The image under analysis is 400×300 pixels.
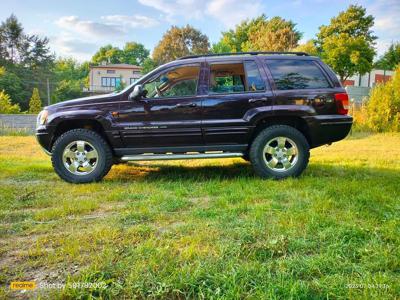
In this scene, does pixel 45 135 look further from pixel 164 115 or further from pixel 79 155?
pixel 164 115

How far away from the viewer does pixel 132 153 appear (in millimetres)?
5180

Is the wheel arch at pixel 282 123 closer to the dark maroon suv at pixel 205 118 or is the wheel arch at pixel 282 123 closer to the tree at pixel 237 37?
the dark maroon suv at pixel 205 118

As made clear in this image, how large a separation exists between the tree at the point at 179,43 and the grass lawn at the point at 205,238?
41926 millimetres

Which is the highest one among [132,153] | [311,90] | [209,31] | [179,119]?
Result: [209,31]

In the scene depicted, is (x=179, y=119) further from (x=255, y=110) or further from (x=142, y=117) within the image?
(x=255, y=110)

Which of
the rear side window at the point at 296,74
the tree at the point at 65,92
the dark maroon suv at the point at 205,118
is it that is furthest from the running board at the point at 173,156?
the tree at the point at 65,92

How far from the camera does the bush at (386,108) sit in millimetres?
12469

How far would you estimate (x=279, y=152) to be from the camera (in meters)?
5.18

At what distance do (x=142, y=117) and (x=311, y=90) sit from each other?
261 centimetres

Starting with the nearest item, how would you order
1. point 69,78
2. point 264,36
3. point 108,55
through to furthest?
point 264,36 < point 69,78 < point 108,55

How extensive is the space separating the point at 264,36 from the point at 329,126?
28854 mm

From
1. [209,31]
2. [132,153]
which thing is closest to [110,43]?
[209,31]

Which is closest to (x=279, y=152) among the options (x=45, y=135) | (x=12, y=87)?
(x=45, y=135)

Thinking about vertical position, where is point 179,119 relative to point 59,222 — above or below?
above
